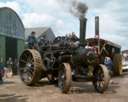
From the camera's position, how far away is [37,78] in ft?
46.6

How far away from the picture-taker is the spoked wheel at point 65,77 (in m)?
12.0

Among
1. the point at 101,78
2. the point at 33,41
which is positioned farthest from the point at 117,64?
the point at 101,78

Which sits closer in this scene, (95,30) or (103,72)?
(103,72)

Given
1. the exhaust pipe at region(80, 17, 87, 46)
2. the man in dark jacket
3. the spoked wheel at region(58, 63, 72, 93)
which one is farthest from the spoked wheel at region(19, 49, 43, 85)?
the exhaust pipe at region(80, 17, 87, 46)

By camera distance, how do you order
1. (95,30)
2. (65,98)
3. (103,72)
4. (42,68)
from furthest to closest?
1. (95,30)
2. (42,68)
3. (103,72)
4. (65,98)

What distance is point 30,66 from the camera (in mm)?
14422

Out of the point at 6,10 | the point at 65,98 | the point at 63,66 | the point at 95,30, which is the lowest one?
the point at 65,98

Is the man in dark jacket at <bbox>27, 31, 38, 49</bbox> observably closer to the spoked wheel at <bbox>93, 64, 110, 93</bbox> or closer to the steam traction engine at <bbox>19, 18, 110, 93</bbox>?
the steam traction engine at <bbox>19, 18, 110, 93</bbox>

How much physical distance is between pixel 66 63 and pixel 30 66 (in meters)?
2.23

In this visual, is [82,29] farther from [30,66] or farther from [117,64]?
[117,64]

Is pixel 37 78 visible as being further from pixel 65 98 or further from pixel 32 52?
pixel 65 98

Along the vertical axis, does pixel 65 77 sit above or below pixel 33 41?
below

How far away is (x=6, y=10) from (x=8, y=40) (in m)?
2.31

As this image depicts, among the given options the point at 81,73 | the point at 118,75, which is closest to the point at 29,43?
the point at 81,73
